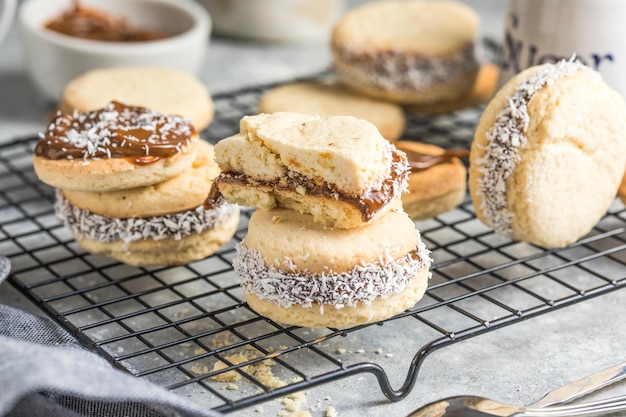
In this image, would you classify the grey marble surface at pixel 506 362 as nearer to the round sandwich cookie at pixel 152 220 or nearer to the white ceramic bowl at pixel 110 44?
the round sandwich cookie at pixel 152 220

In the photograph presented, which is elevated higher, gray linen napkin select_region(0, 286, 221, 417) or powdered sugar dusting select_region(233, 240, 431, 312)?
powdered sugar dusting select_region(233, 240, 431, 312)

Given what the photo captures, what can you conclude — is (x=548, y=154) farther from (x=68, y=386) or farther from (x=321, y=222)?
(x=68, y=386)

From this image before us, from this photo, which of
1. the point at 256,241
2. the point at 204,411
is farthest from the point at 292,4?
the point at 204,411

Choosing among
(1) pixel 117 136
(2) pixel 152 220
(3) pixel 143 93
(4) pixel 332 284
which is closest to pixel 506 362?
(4) pixel 332 284

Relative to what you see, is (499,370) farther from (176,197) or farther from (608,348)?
(176,197)

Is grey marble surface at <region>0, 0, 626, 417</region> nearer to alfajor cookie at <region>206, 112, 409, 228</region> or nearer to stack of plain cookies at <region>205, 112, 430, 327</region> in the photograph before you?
stack of plain cookies at <region>205, 112, 430, 327</region>

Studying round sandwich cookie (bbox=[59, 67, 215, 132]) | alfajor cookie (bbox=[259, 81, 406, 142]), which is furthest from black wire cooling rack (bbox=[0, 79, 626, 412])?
alfajor cookie (bbox=[259, 81, 406, 142])
